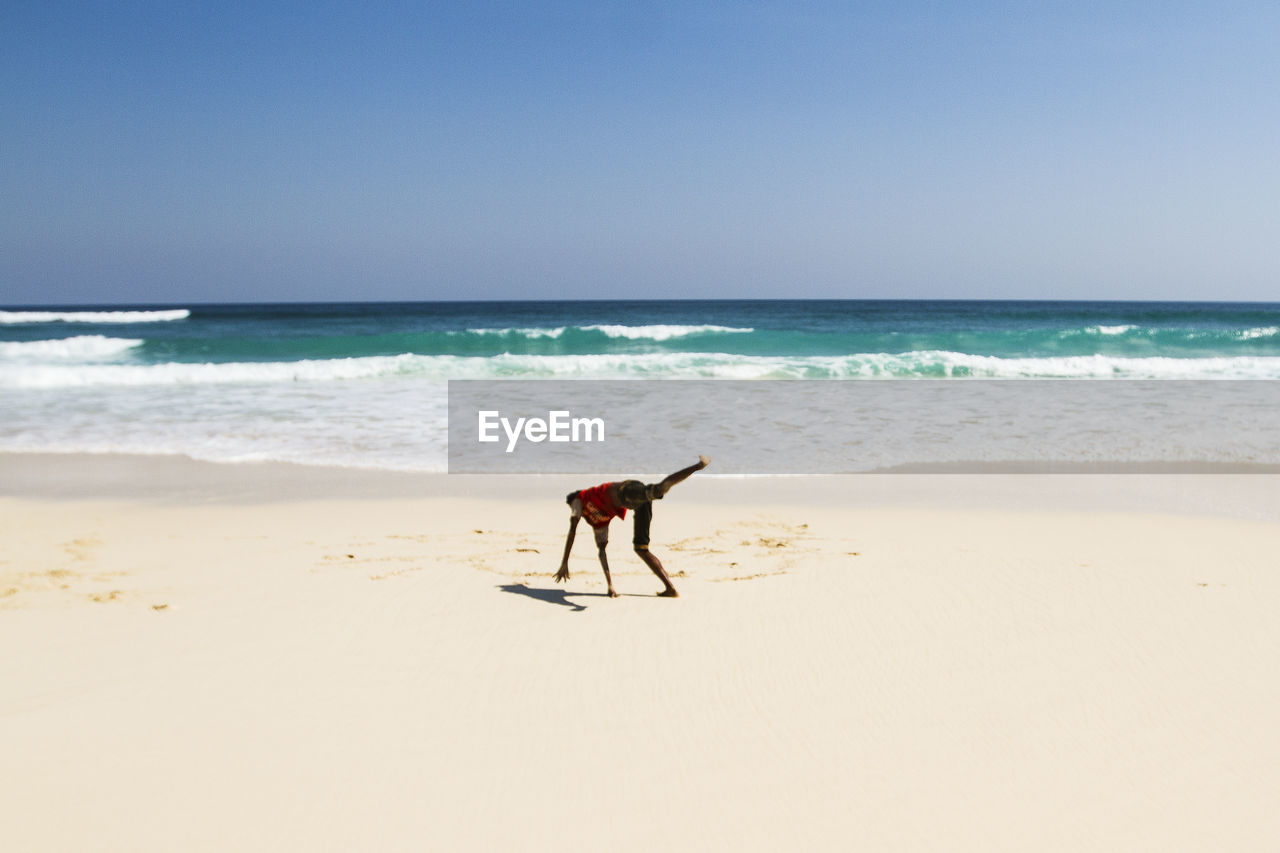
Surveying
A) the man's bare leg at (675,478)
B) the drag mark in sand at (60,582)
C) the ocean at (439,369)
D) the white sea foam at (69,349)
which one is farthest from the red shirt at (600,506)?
the white sea foam at (69,349)

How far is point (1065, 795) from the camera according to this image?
322 centimetres

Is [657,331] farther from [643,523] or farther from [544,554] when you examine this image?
[643,523]

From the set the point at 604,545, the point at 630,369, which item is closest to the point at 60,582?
the point at 604,545

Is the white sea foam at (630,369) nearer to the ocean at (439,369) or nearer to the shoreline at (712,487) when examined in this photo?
the ocean at (439,369)

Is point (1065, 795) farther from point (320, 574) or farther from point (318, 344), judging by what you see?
point (318, 344)

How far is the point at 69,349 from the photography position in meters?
29.6

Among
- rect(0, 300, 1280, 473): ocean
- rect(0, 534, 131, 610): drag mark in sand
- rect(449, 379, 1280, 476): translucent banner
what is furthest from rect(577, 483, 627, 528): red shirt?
rect(0, 300, 1280, 473): ocean

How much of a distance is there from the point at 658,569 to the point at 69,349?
104 feet

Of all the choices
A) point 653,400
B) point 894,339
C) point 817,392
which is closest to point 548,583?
→ point 653,400

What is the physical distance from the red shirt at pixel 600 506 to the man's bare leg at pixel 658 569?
26 centimetres

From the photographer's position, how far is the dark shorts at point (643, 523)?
4.98 metres

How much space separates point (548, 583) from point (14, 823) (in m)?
3.20

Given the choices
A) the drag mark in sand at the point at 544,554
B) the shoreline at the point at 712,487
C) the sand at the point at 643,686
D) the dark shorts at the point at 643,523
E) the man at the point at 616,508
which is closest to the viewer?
the sand at the point at 643,686

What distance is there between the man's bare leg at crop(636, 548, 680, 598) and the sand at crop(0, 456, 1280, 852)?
0.09 metres
